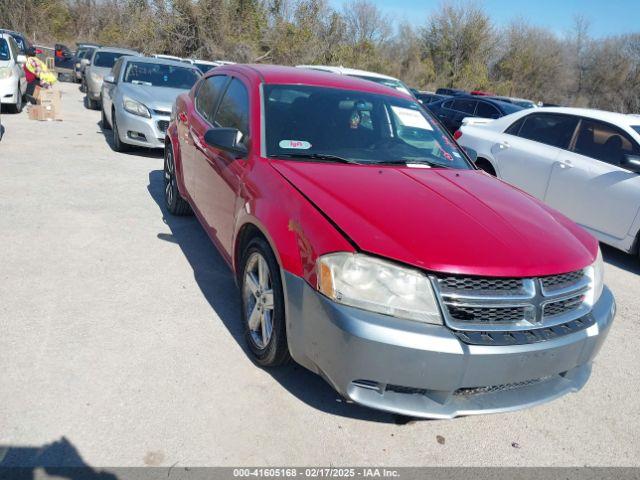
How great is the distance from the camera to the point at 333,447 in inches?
108

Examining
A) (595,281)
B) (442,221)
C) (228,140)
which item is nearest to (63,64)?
(228,140)

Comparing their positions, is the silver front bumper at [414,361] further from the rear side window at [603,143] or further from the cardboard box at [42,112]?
the cardboard box at [42,112]

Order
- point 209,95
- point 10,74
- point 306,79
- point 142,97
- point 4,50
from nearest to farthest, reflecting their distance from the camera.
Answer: point 306,79
point 209,95
point 142,97
point 10,74
point 4,50

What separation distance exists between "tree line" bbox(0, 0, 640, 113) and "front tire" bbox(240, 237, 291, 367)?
32.5 meters

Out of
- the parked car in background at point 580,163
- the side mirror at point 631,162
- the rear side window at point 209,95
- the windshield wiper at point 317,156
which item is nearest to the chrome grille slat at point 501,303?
the windshield wiper at point 317,156

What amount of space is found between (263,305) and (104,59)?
14.4 metres

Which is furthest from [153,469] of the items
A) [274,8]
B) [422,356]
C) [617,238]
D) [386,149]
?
[274,8]

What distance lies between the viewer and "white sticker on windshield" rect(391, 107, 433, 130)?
4.29 metres

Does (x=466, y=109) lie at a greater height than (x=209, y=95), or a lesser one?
lesser

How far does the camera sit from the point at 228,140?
3.61 meters

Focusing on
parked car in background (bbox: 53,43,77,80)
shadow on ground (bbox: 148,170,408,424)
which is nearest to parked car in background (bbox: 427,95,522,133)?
shadow on ground (bbox: 148,170,408,424)

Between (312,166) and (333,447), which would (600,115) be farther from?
(333,447)

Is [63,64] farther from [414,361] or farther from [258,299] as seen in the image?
[414,361]

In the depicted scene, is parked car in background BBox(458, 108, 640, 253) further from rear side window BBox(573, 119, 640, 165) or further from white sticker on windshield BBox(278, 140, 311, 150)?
white sticker on windshield BBox(278, 140, 311, 150)
